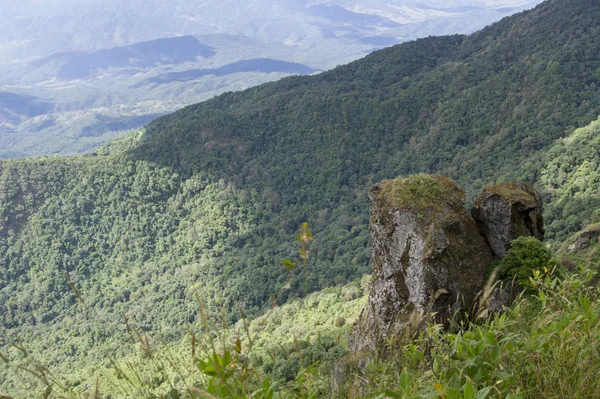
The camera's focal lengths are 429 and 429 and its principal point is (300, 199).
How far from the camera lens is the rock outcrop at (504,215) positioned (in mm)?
11648

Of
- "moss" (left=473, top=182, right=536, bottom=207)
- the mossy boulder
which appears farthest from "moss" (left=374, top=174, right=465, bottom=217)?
"moss" (left=473, top=182, right=536, bottom=207)

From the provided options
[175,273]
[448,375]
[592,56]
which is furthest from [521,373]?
[592,56]

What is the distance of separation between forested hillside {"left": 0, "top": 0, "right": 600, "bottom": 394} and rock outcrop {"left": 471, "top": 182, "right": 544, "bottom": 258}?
34946 mm

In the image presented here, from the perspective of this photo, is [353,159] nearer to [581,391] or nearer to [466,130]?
[466,130]

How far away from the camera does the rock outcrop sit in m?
11.6

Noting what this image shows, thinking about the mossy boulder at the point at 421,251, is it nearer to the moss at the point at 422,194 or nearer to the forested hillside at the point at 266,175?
the moss at the point at 422,194

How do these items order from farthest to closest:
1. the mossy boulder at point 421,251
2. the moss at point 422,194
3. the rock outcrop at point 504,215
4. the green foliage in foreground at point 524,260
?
1. the rock outcrop at point 504,215
2. the moss at point 422,194
3. the mossy boulder at point 421,251
4. the green foliage in foreground at point 524,260

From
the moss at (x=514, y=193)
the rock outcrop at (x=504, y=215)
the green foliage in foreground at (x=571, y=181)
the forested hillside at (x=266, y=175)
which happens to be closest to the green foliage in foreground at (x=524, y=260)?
the rock outcrop at (x=504, y=215)

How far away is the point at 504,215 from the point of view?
1167 centimetres

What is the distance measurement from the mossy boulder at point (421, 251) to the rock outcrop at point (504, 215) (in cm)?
41

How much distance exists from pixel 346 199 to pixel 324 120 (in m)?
21.7

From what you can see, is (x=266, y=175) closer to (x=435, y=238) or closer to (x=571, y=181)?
(x=571, y=181)

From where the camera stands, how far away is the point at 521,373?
8.23 ft

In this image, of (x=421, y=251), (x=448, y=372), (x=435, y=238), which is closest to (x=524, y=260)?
(x=435, y=238)
